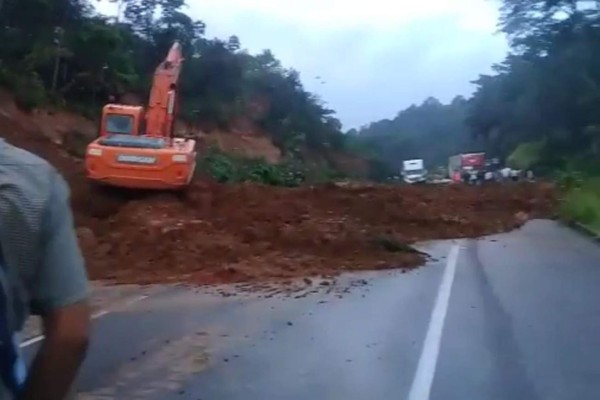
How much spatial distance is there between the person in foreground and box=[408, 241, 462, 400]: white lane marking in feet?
23.5

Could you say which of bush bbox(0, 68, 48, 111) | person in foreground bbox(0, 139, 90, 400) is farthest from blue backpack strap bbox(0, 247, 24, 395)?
bush bbox(0, 68, 48, 111)

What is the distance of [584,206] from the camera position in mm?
38750

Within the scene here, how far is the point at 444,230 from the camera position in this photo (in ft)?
111

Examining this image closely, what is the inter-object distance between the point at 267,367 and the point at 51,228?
28.9ft

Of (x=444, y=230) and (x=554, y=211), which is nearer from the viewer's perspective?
(x=444, y=230)

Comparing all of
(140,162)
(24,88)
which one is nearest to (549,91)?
(24,88)

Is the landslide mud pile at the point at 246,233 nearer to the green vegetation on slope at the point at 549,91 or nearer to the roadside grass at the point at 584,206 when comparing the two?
the roadside grass at the point at 584,206

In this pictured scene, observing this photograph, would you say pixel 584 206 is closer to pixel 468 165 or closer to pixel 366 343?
pixel 366 343

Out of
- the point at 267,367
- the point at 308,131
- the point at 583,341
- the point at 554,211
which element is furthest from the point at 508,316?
the point at 308,131

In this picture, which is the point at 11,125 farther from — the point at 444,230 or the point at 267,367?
the point at 267,367

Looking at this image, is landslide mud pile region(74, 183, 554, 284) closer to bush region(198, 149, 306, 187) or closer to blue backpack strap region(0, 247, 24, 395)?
bush region(198, 149, 306, 187)

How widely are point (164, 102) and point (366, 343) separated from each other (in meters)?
18.6

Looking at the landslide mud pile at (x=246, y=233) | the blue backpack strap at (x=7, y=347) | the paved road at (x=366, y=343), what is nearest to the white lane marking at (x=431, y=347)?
the paved road at (x=366, y=343)

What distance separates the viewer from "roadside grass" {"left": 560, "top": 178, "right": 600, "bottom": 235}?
36844 millimetres
